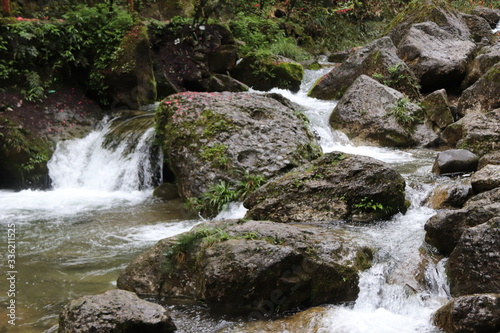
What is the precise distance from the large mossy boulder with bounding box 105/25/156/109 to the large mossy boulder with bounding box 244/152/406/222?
724cm

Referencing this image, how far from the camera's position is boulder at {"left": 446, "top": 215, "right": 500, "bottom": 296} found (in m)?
4.10

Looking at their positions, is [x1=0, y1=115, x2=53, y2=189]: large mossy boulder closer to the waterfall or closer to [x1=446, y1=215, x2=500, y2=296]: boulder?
the waterfall

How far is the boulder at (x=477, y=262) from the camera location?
4.10m

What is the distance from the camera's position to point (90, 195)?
9.59 m

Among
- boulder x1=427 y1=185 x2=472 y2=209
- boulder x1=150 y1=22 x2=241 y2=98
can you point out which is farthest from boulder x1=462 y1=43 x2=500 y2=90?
boulder x1=427 y1=185 x2=472 y2=209

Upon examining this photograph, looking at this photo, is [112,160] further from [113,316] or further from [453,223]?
[453,223]

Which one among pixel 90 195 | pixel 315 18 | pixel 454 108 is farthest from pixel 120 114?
pixel 315 18

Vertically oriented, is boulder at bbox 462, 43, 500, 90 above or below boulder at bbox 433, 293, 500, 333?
above

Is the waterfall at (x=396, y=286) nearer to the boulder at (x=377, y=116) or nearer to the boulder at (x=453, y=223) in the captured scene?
the boulder at (x=453, y=223)

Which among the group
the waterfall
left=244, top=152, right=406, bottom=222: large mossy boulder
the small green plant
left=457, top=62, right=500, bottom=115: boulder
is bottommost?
the waterfall

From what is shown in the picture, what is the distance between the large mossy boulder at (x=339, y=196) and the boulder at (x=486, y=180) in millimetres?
998

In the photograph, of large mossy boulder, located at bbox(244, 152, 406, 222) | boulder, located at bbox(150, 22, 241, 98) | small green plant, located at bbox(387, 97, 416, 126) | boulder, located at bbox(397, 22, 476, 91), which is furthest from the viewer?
boulder, located at bbox(150, 22, 241, 98)

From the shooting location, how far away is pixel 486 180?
240 inches

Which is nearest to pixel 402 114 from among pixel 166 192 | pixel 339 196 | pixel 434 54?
pixel 434 54
